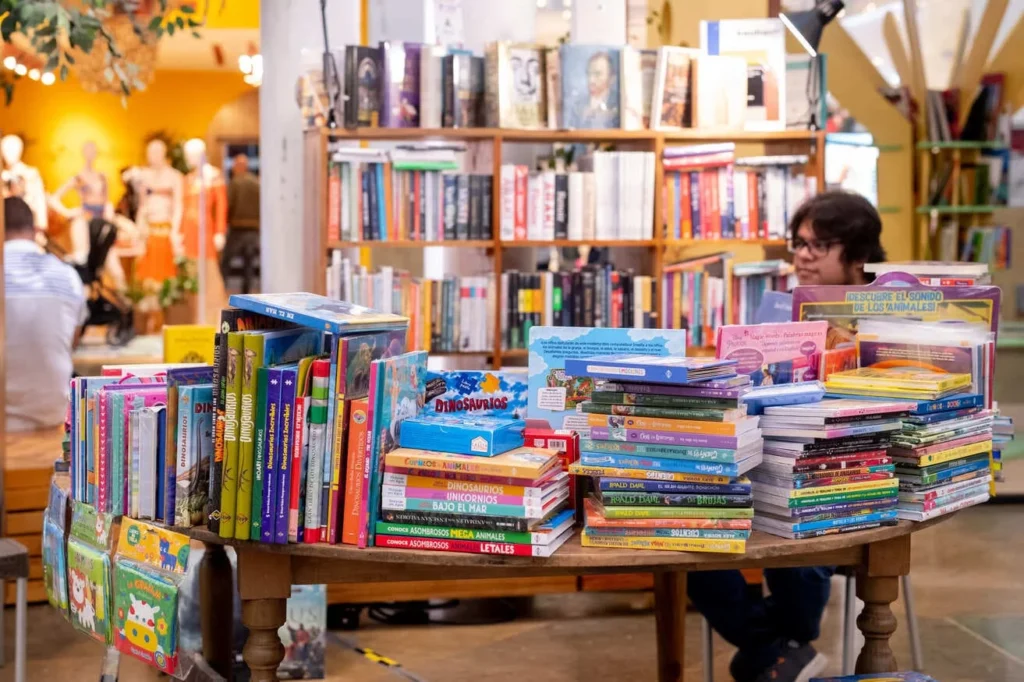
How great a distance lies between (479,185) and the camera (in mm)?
4688

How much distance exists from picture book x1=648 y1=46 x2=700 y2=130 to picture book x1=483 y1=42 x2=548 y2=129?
0.44 metres

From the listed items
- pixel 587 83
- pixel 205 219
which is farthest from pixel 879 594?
pixel 205 219

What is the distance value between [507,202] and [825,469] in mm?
2666

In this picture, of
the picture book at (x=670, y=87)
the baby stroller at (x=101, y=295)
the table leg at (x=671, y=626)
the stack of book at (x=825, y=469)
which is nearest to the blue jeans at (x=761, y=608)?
the table leg at (x=671, y=626)

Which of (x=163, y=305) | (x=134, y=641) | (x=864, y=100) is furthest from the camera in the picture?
(x=163, y=305)

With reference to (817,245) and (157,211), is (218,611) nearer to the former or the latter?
(817,245)

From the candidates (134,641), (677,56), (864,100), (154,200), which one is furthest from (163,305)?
(134,641)

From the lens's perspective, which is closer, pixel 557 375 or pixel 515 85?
pixel 557 375

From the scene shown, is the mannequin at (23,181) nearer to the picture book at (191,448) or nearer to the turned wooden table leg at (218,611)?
the turned wooden table leg at (218,611)

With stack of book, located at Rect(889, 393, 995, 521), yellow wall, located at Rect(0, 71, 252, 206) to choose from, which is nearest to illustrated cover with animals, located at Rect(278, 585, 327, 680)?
stack of book, located at Rect(889, 393, 995, 521)

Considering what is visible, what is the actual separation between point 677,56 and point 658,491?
300 centimetres

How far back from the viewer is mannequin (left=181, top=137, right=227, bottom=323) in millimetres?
12922

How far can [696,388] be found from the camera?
2078 millimetres

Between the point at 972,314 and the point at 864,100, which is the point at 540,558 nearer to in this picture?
the point at 972,314
